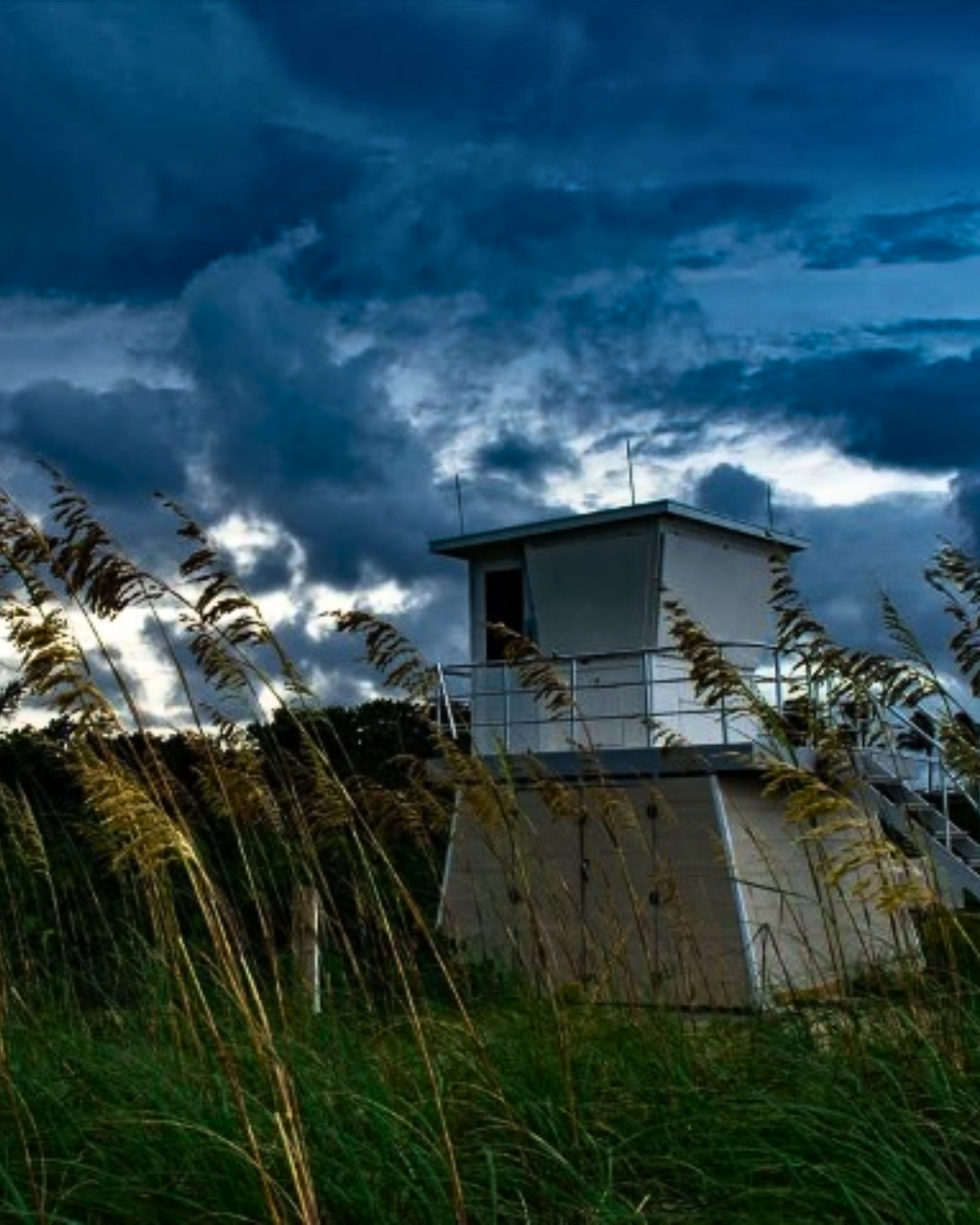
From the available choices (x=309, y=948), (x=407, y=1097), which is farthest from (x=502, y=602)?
(x=407, y=1097)

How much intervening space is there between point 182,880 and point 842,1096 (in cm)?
1047

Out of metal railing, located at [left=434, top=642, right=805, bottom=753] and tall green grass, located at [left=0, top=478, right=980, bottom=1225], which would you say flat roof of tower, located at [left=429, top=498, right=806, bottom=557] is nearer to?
metal railing, located at [left=434, top=642, right=805, bottom=753]

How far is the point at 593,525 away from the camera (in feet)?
60.8

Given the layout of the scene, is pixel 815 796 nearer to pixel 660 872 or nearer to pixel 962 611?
pixel 962 611

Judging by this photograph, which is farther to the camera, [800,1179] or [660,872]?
[660,872]

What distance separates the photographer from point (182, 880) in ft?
47.5

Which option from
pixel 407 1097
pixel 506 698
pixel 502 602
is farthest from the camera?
pixel 502 602

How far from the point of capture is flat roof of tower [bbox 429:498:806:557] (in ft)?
59.4

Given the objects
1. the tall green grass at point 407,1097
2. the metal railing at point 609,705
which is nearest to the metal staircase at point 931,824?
the metal railing at point 609,705

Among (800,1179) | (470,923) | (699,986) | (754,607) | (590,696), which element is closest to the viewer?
(800,1179)

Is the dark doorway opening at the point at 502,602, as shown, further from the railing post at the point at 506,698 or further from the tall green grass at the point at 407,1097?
the tall green grass at the point at 407,1097

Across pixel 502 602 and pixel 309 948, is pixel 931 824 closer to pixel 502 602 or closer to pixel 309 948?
pixel 502 602

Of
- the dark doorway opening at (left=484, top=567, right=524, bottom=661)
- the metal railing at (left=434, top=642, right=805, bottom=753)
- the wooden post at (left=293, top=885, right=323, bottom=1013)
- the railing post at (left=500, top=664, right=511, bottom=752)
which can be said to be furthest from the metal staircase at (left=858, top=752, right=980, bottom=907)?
the wooden post at (left=293, top=885, right=323, bottom=1013)

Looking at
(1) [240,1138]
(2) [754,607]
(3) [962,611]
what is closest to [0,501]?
(1) [240,1138]
